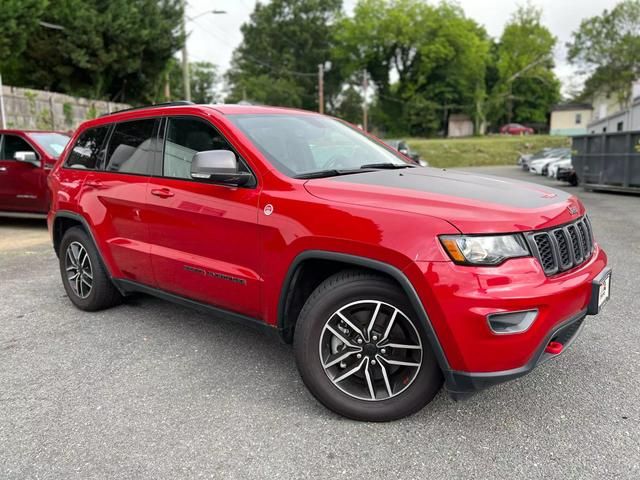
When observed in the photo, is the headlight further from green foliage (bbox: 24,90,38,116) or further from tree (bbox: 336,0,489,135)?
tree (bbox: 336,0,489,135)

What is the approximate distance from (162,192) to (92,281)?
4.59 feet

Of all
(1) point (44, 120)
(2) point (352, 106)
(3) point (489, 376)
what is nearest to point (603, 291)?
(3) point (489, 376)

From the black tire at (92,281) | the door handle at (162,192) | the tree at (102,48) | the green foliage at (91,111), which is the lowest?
the black tire at (92,281)

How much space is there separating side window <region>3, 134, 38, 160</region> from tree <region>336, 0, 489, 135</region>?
55360 mm

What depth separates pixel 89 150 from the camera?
15.3ft

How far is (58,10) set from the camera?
19.0 meters

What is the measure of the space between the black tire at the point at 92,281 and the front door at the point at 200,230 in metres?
0.91

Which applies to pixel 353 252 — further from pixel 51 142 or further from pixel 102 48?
pixel 102 48

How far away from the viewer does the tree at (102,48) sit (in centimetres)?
1905

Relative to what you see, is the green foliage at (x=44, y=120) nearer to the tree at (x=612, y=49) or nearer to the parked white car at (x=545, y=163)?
the parked white car at (x=545, y=163)

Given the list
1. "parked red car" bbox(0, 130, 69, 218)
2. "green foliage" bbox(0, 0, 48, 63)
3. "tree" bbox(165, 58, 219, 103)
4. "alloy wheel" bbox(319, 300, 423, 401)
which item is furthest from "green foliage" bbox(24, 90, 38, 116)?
"tree" bbox(165, 58, 219, 103)

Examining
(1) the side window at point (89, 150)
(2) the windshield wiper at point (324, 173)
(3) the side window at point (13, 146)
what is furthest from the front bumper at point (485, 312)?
(3) the side window at point (13, 146)

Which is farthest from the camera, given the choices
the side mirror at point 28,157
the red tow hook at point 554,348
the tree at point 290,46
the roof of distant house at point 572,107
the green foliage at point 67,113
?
the tree at point 290,46

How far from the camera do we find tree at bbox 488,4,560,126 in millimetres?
67688
